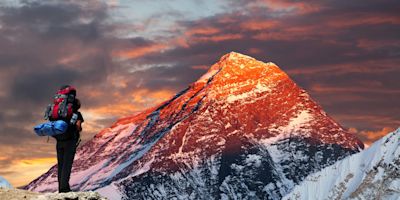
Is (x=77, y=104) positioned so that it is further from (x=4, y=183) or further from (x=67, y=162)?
(x=4, y=183)

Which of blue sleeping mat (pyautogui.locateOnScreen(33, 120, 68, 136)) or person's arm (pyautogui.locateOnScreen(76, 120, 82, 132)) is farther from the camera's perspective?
person's arm (pyautogui.locateOnScreen(76, 120, 82, 132))

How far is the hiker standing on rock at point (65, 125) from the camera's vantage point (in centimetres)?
2455

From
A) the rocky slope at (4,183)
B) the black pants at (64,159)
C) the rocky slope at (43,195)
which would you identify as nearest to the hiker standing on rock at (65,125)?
the black pants at (64,159)

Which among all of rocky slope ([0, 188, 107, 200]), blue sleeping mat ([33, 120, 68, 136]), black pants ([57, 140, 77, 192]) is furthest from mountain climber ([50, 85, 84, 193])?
rocky slope ([0, 188, 107, 200])

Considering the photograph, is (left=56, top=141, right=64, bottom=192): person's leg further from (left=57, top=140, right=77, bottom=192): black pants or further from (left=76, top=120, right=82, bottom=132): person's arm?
(left=76, top=120, right=82, bottom=132): person's arm

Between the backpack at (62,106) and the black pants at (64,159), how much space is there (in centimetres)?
93

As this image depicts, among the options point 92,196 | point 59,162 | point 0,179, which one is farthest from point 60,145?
point 0,179

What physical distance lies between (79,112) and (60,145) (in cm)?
119

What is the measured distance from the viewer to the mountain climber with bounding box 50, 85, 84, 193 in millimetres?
24938

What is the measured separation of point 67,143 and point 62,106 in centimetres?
126

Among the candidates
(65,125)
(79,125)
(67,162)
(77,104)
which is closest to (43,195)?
(67,162)

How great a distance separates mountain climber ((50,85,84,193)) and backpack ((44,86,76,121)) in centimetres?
4

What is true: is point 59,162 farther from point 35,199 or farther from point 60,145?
point 35,199

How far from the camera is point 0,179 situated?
29.6 m
